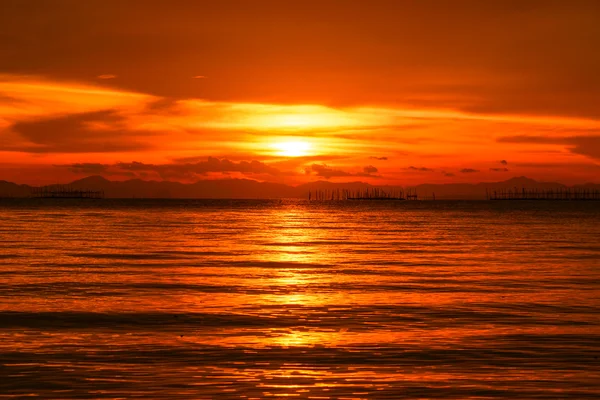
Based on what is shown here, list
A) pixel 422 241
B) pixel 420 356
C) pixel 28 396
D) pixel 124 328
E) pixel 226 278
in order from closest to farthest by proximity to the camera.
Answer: pixel 28 396 < pixel 420 356 < pixel 124 328 < pixel 226 278 < pixel 422 241

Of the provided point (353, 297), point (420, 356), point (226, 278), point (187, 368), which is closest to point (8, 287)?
point (226, 278)

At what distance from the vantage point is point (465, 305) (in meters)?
32.1

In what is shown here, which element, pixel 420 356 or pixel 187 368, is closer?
pixel 187 368

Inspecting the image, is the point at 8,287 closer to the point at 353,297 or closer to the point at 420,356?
the point at 353,297

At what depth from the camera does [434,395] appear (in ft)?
58.6

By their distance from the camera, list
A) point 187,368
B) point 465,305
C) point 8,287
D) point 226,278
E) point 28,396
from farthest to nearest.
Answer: point 226,278 < point 8,287 < point 465,305 < point 187,368 < point 28,396

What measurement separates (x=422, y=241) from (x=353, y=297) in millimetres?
47134

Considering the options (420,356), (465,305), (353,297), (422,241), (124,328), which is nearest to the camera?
(420,356)

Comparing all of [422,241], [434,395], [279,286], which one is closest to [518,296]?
[279,286]

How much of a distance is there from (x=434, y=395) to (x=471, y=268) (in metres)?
33.0

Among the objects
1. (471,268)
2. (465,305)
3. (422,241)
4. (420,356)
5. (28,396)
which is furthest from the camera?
(422,241)

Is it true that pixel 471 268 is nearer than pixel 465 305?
No

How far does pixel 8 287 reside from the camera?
37.2 m

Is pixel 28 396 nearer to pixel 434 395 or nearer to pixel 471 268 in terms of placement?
pixel 434 395
